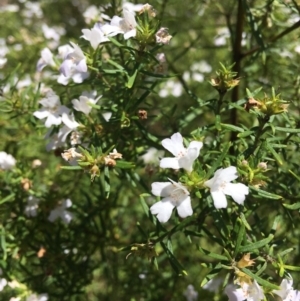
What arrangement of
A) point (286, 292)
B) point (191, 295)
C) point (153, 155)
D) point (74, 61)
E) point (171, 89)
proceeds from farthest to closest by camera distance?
point (171, 89)
point (153, 155)
point (191, 295)
point (74, 61)
point (286, 292)

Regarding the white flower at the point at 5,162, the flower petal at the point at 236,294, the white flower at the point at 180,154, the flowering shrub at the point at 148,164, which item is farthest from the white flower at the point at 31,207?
the flower petal at the point at 236,294

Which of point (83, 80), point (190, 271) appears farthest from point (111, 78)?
point (190, 271)

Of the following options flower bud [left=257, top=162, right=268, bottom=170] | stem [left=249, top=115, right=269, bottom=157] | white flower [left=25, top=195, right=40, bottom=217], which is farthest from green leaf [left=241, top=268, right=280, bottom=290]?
white flower [left=25, top=195, right=40, bottom=217]

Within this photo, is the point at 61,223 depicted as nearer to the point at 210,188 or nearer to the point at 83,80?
the point at 83,80

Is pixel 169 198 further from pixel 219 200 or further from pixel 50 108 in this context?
pixel 50 108

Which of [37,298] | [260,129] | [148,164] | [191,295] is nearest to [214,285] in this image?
[191,295]
